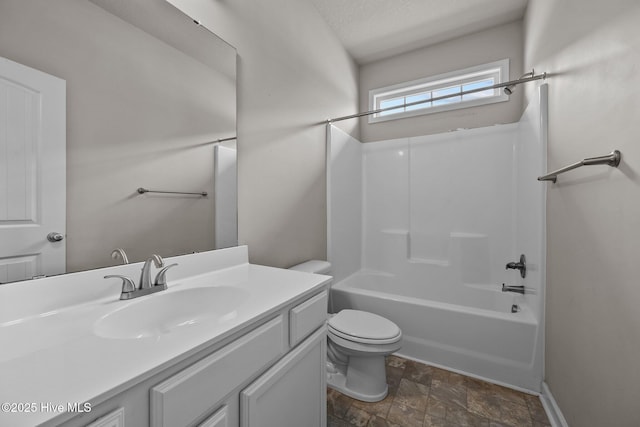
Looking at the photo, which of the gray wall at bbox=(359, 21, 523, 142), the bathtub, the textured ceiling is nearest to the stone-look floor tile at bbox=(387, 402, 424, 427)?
the bathtub

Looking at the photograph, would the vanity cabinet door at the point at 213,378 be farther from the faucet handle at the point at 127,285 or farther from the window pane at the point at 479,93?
the window pane at the point at 479,93

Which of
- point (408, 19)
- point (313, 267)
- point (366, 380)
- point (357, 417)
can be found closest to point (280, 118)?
point (313, 267)

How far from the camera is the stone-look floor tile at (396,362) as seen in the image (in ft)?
6.14

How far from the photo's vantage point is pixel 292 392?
95 cm

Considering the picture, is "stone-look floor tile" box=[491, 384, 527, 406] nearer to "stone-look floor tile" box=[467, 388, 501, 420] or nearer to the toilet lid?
"stone-look floor tile" box=[467, 388, 501, 420]

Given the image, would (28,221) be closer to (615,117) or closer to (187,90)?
(187,90)

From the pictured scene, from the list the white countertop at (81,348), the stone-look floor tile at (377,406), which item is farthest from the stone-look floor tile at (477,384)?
the white countertop at (81,348)

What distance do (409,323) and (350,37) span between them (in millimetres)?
2568

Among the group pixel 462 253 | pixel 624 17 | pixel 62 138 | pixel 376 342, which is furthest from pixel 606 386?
pixel 62 138

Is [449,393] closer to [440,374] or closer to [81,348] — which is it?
[440,374]

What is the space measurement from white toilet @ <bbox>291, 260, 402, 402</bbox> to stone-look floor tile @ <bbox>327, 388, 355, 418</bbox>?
3 centimetres

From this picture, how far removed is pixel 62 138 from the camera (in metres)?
0.82

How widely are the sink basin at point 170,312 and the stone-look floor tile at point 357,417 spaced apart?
3.25 feet

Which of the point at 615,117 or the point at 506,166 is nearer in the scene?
the point at 615,117
